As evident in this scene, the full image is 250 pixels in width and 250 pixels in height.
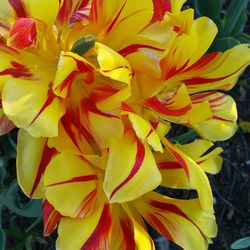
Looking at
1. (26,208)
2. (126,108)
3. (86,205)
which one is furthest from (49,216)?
(26,208)

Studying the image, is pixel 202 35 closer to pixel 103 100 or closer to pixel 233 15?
pixel 103 100

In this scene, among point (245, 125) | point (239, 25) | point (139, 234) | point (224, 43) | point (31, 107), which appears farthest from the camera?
point (245, 125)

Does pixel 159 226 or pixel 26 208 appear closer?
pixel 159 226

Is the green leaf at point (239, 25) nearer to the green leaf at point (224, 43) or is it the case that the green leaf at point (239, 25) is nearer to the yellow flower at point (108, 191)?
the green leaf at point (224, 43)

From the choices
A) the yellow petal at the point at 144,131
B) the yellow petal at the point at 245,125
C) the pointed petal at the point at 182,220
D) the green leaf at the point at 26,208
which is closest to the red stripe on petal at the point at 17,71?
the yellow petal at the point at 144,131

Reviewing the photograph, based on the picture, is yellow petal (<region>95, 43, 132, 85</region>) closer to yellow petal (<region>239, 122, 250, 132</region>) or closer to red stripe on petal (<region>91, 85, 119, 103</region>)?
red stripe on petal (<region>91, 85, 119, 103</region>)

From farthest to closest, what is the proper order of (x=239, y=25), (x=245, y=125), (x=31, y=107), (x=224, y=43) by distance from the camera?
(x=245, y=125)
(x=239, y=25)
(x=224, y=43)
(x=31, y=107)
